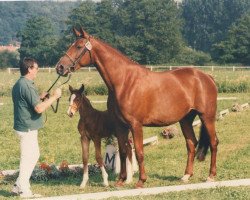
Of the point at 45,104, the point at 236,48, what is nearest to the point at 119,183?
the point at 45,104

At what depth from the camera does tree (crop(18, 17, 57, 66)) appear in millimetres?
88912

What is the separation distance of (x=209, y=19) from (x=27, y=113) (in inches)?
4193

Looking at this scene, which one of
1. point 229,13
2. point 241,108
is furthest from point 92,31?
point 241,108

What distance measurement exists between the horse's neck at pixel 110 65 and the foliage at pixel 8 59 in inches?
3234

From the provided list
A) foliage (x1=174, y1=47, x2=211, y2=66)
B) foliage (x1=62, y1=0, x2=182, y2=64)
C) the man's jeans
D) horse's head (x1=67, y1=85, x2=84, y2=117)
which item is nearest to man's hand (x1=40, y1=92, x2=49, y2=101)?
the man's jeans

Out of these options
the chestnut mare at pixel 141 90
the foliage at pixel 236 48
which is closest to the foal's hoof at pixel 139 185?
the chestnut mare at pixel 141 90

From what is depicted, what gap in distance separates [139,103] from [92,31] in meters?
83.8

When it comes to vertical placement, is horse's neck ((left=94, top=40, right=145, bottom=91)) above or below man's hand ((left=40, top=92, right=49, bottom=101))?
above

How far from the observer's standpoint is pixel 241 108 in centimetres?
2127

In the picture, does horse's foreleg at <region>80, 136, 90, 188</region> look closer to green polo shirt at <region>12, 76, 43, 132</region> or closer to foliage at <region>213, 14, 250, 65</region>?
green polo shirt at <region>12, 76, 43, 132</region>

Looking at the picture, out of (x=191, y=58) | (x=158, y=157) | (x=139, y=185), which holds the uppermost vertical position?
(x=139, y=185)

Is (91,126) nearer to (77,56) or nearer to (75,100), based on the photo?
(75,100)

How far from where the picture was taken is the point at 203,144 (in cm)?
1015

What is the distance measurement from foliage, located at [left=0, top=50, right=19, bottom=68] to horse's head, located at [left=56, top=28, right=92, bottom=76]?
8216 centimetres
